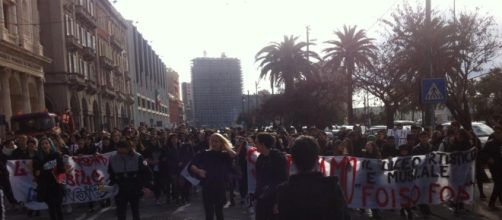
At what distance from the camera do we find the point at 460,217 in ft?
33.8

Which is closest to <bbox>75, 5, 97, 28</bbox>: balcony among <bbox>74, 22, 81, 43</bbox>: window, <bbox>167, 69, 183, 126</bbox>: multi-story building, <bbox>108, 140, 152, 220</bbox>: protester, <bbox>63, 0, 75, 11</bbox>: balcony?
<bbox>74, 22, 81, 43</bbox>: window

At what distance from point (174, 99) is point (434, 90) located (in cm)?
14476

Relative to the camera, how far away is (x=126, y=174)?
883 centimetres

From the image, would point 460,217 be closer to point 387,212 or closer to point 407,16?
point 387,212

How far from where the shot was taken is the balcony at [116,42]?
246ft

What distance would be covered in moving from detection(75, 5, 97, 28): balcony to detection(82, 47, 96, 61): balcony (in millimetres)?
2869

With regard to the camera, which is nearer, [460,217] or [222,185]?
[222,185]

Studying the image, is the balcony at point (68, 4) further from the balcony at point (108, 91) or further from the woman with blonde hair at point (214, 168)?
the woman with blonde hair at point (214, 168)

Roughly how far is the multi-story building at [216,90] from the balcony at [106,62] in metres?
62.1

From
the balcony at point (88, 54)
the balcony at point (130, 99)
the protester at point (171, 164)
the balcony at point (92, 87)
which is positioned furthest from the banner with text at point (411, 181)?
the balcony at point (130, 99)

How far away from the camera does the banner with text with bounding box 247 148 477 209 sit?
34.4 feet

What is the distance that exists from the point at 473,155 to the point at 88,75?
54484 mm

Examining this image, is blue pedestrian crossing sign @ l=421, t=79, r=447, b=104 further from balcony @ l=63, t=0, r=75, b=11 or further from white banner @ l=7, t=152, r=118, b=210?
balcony @ l=63, t=0, r=75, b=11

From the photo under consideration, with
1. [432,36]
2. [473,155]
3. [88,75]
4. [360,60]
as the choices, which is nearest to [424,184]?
[473,155]
